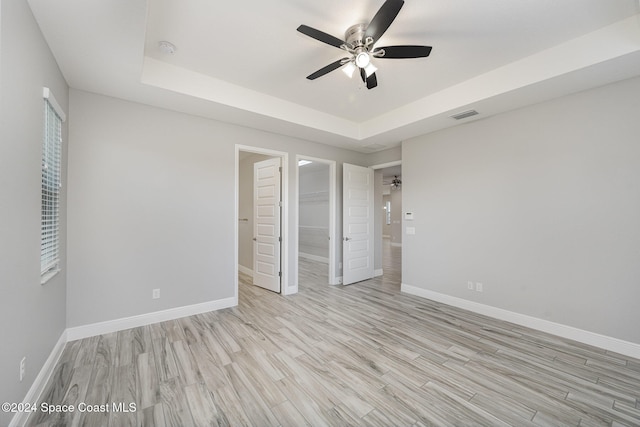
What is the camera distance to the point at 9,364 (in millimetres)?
1466

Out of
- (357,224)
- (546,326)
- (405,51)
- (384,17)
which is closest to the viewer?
(384,17)

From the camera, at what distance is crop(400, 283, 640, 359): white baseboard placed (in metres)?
2.52

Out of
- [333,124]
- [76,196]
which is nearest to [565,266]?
[333,124]

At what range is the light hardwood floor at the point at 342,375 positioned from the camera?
5.71 ft

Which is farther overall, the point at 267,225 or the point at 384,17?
the point at 267,225

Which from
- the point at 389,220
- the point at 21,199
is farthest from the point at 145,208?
the point at 389,220

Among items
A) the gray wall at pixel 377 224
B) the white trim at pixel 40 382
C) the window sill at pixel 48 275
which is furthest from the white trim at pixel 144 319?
the gray wall at pixel 377 224

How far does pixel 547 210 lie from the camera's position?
3.00 meters

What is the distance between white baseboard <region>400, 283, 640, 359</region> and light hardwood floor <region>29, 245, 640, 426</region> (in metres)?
0.12

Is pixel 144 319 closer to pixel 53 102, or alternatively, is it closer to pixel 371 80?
pixel 53 102

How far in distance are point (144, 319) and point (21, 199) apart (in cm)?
203

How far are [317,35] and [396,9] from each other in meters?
0.60

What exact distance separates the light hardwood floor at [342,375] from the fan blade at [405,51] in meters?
2.79

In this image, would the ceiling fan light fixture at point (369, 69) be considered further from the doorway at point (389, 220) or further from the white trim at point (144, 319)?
the white trim at point (144, 319)
